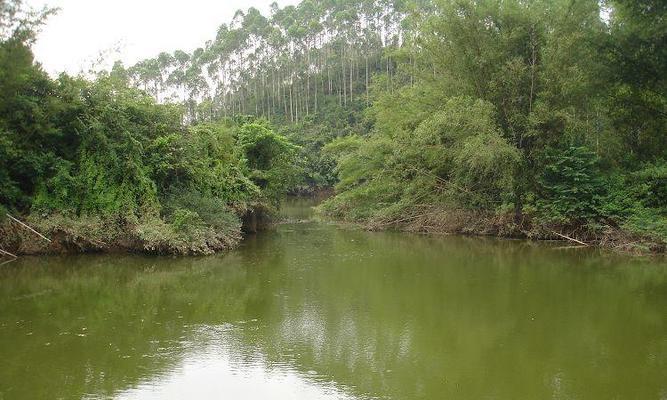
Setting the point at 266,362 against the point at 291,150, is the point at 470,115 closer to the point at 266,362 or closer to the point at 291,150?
the point at 291,150

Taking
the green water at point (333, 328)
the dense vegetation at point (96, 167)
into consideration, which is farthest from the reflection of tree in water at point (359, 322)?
the dense vegetation at point (96, 167)

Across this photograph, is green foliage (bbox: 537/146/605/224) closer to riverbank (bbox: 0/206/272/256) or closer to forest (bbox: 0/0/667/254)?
forest (bbox: 0/0/667/254)

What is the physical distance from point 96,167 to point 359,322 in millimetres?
11472

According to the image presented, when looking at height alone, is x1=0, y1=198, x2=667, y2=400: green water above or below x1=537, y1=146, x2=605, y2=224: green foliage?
below

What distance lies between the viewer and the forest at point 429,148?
1645cm

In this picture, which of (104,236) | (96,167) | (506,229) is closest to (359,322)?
(104,236)

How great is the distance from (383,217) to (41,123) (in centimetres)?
1405

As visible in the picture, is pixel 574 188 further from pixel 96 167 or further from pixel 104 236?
pixel 96 167

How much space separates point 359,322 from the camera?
377 inches

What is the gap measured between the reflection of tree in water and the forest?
208cm

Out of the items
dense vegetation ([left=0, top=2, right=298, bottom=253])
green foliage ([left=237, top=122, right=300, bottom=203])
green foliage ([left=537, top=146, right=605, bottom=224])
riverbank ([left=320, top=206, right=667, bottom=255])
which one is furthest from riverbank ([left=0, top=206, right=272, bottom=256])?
green foliage ([left=537, top=146, right=605, bottom=224])

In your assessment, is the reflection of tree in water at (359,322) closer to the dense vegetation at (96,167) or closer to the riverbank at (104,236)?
the riverbank at (104,236)

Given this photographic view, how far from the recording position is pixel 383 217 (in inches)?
960

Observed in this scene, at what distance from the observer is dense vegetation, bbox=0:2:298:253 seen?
1595 cm
